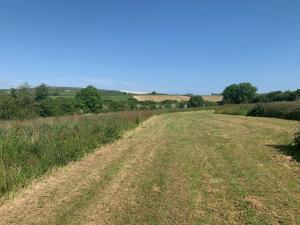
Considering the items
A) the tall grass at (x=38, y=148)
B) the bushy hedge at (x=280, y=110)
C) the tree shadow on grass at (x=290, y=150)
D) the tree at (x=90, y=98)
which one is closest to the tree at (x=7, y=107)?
the tall grass at (x=38, y=148)

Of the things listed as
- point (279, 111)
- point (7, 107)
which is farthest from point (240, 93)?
point (7, 107)

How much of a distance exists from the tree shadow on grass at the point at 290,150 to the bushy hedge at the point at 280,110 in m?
16.5

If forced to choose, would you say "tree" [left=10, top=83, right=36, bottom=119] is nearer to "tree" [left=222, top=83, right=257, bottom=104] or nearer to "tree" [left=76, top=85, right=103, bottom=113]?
"tree" [left=76, top=85, right=103, bottom=113]

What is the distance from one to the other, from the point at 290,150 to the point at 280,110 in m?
21.1

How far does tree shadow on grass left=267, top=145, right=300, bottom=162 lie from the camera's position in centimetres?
1079

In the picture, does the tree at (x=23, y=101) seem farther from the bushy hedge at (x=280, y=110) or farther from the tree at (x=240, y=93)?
the tree at (x=240, y=93)

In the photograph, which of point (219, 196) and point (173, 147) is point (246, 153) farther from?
point (219, 196)

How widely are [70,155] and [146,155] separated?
8.63 ft

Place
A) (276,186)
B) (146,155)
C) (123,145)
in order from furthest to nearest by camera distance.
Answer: (123,145), (146,155), (276,186)

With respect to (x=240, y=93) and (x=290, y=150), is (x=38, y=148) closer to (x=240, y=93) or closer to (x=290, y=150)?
(x=290, y=150)

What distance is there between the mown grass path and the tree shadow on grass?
10.1 inches

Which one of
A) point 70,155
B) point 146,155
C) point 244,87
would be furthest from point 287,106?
point 244,87

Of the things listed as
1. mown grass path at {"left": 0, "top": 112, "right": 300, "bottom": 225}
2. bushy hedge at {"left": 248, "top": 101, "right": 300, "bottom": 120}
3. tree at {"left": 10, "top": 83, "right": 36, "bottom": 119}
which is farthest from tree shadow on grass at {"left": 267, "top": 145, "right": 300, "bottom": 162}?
tree at {"left": 10, "top": 83, "right": 36, "bottom": 119}

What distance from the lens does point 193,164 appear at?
10234 mm
